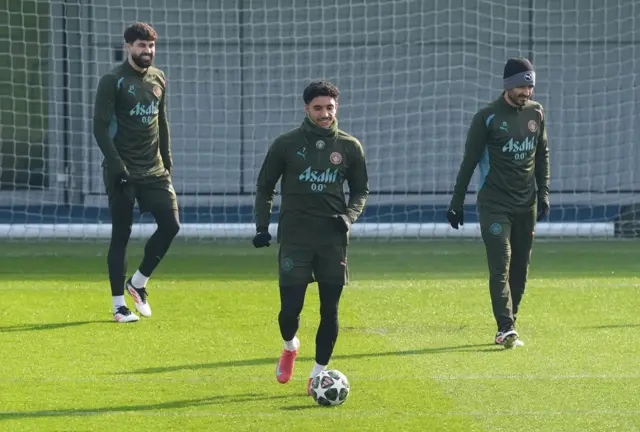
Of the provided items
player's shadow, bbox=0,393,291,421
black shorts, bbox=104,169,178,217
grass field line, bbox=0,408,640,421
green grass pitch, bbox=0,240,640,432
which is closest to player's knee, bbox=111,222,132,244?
black shorts, bbox=104,169,178,217

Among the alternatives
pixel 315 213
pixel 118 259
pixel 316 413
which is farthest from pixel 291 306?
pixel 118 259

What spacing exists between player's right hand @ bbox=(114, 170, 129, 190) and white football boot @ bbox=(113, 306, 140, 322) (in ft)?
3.10

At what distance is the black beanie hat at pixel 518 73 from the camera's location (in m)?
9.16

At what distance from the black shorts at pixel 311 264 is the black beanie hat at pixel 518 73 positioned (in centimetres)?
225

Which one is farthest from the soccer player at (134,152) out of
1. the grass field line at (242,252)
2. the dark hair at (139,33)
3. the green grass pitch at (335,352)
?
the grass field line at (242,252)

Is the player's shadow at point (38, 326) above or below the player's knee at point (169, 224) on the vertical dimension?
below

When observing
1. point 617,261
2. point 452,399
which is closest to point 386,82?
point 617,261

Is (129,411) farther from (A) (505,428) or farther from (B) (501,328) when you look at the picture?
(B) (501,328)

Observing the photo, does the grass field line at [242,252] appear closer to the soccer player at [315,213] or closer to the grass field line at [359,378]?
the grass field line at [359,378]

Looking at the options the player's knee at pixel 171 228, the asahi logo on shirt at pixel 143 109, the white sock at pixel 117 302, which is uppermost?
the asahi logo on shirt at pixel 143 109

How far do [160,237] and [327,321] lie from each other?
10.6 ft

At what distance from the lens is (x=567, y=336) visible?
9773 millimetres

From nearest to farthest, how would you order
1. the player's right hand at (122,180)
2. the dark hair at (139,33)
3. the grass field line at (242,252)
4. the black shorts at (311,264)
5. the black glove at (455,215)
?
the black shorts at (311,264), the black glove at (455,215), the dark hair at (139,33), the player's right hand at (122,180), the grass field line at (242,252)

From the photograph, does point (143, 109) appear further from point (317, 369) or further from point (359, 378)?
point (317, 369)
